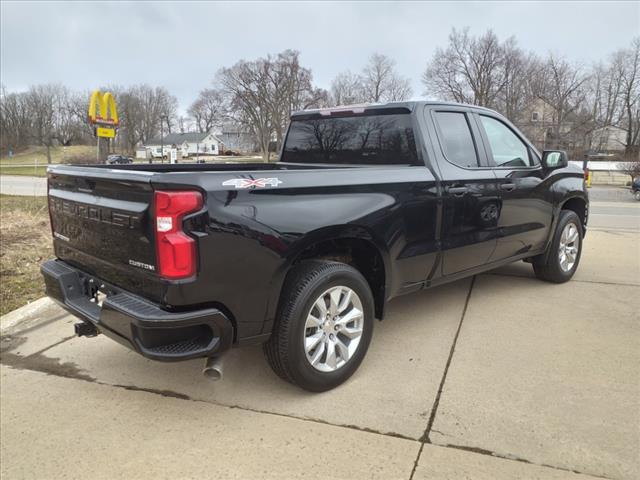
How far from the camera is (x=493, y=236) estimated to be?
4.27 meters

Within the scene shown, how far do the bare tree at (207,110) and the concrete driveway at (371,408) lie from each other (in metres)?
66.0

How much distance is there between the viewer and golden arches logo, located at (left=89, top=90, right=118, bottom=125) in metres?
19.8

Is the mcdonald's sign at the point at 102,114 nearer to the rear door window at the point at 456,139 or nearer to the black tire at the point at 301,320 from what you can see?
the rear door window at the point at 456,139

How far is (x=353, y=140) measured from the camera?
411cm

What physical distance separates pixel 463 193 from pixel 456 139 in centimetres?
50

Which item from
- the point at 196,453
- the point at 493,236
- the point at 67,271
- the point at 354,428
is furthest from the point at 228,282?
the point at 493,236

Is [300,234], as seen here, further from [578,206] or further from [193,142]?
[193,142]

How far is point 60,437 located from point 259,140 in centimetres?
6116

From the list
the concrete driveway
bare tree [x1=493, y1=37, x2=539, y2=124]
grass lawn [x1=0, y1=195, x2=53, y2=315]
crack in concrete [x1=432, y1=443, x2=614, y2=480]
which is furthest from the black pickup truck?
bare tree [x1=493, y1=37, x2=539, y2=124]

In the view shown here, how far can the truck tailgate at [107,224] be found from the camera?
8.14 ft

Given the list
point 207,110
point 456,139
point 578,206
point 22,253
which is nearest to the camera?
point 456,139

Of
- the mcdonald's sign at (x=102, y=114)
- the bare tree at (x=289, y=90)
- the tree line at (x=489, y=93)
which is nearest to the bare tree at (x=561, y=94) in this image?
the tree line at (x=489, y=93)

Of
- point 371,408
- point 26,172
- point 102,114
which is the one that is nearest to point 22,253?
point 371,408

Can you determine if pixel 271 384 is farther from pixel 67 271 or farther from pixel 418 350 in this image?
pixel 67 271
